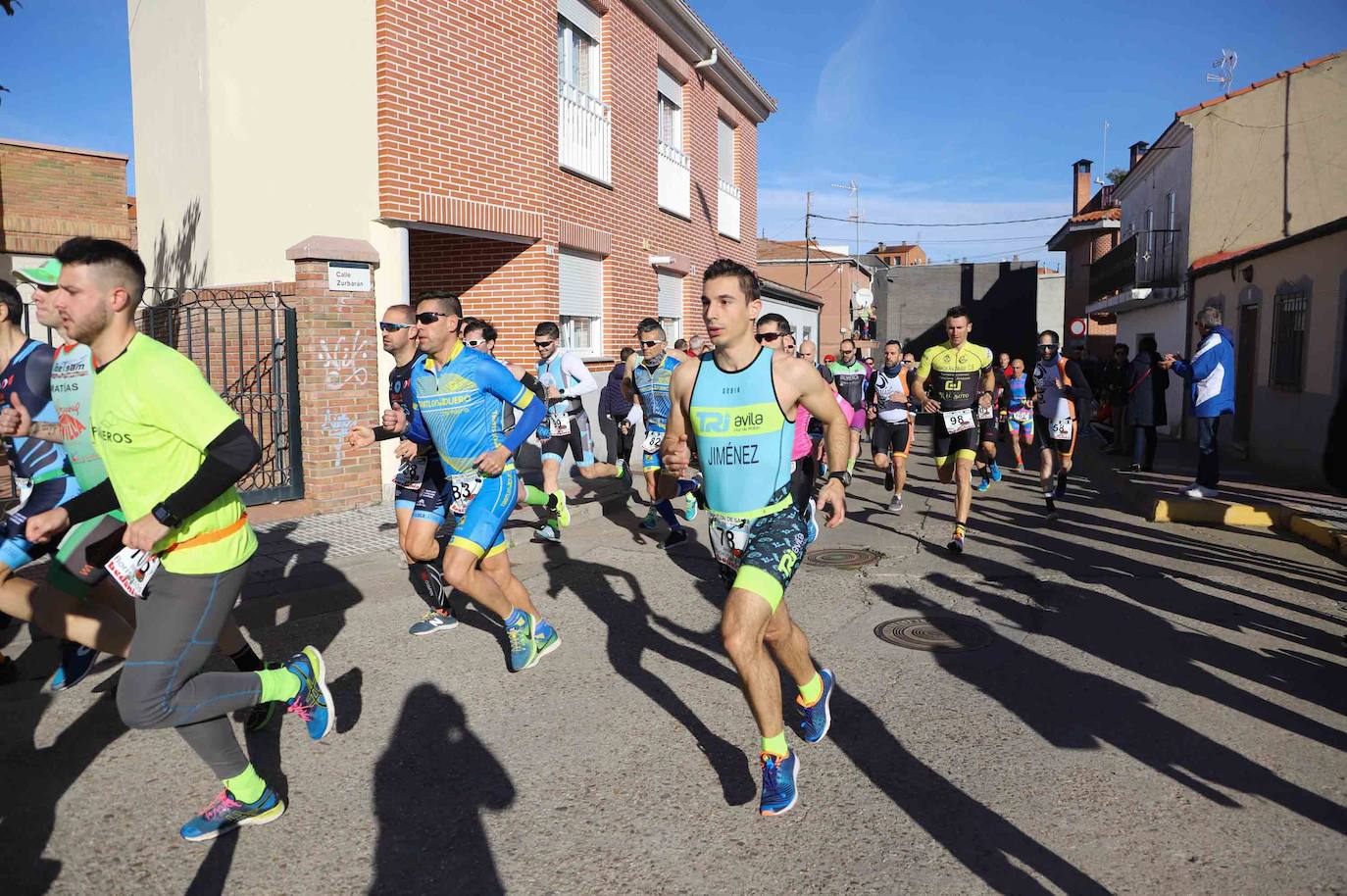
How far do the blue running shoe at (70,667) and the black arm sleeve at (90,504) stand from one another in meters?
1.48

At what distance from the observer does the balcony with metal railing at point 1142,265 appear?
935 inches

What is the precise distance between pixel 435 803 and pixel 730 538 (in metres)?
1.51

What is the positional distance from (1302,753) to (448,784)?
353 cm

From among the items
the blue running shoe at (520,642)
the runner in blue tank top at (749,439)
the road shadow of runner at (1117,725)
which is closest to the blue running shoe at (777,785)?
the runner in blue tank top at (749,439)

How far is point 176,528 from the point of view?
125 inches

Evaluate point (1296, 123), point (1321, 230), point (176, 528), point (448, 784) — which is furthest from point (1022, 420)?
point (1296, 123)

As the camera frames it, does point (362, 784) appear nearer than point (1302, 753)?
Yes

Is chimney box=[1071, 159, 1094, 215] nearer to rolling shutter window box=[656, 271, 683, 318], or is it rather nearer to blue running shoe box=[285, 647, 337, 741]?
rolling shutter window box=[656, 271, 683, 318]

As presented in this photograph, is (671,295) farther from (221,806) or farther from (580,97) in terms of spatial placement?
(221,806)

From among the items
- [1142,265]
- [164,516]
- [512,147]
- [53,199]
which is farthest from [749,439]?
[1142,265]

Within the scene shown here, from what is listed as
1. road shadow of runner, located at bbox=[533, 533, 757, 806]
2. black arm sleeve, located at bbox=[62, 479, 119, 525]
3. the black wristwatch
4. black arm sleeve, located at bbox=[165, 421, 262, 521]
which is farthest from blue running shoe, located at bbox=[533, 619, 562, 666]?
the black wristwatch

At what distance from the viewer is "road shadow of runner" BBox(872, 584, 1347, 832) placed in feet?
11.9

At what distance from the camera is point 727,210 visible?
20.3 metres

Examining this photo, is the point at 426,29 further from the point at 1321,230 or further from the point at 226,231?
the point at 1321,230
